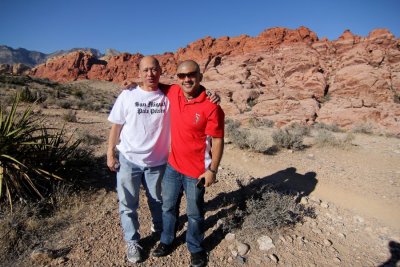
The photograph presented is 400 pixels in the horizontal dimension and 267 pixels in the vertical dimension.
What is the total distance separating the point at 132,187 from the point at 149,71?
1215 millimetres

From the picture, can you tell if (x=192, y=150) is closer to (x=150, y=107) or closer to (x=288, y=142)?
(x=150, y=107)

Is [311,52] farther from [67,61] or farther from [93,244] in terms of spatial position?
[67,61]

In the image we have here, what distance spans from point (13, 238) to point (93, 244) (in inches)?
34.4

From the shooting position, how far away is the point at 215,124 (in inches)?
98.0

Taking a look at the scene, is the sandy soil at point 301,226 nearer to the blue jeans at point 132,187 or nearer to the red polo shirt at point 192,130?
the blue jeans at point 132,187

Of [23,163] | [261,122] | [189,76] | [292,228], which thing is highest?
[189,76]

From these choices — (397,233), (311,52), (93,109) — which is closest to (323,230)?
(397,233)

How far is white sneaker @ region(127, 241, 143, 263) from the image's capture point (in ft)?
9.63

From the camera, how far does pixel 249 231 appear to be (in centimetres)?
351

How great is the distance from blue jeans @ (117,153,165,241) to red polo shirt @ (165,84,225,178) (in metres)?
0.28

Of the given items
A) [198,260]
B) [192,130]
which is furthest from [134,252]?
[192,130]

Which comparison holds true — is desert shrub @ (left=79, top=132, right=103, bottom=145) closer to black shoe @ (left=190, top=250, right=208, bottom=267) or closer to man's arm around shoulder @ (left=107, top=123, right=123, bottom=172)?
man's arm around shoulder @ (left=107, top=123, right=123, bottom=172)

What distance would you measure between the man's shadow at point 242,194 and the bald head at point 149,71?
1.93m

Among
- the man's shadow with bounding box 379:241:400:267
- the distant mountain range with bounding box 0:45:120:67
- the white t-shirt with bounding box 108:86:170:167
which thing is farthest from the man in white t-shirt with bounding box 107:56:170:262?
the distant mountain range with bounding box 0:45:120:67
